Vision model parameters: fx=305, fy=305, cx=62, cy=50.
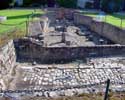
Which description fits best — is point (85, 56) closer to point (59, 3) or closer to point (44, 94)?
point (44, 94)

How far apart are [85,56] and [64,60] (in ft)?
4.15

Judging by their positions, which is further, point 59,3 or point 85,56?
point 59,3

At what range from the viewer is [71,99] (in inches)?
282

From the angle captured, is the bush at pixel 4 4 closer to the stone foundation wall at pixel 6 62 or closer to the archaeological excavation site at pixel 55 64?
the archaeological excavation site at pixel 55 64

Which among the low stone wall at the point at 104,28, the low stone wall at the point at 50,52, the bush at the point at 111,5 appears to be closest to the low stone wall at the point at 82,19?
the low stone wall at the point at 104,28

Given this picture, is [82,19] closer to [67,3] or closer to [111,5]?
[111,5]

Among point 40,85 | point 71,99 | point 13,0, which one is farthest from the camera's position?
point 13,0

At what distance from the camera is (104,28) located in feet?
89.5

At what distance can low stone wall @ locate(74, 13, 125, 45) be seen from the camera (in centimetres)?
2354

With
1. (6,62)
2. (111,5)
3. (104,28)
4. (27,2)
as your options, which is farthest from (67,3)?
(6,62)

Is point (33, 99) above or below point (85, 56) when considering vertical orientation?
above

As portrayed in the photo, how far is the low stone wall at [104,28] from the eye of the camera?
23538 millimetres

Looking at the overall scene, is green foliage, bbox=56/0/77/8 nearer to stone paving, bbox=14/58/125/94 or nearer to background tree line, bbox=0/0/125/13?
background tree line, bbox=0/0/125/13

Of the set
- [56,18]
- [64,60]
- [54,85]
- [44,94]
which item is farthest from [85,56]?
[56,18]
